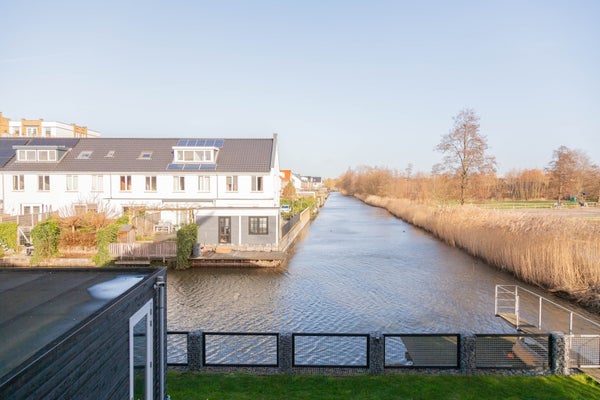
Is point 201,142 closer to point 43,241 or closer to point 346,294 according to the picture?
point 43,241

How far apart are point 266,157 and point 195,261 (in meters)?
10.9

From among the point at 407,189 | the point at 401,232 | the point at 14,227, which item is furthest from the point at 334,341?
the point at 407,189

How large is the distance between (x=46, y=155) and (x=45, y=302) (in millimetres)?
32198

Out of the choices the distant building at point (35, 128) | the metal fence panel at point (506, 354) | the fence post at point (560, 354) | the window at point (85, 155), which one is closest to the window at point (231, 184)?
the window at point (85, 155)

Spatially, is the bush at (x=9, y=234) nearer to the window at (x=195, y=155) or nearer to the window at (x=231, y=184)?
the window at (x=195, y=155)

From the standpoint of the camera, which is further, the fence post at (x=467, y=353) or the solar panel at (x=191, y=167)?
the solar panel at (x=191, y=167)

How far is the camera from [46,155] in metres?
32.9

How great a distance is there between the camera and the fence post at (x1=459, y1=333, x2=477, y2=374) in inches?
344

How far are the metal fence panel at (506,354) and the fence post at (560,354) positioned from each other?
11cm

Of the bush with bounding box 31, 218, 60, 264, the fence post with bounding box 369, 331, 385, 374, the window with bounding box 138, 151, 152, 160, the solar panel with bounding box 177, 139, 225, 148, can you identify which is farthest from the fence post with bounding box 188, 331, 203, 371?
the window with bounding box 138, 151, 152, 160

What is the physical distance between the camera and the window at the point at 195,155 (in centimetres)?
3170

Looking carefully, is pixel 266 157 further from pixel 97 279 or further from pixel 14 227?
pixel 97 279

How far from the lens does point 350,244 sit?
32.8 m

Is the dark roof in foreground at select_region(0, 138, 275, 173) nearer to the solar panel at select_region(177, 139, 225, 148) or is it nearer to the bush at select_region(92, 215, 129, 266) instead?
the solar panel at select_region(177, 139, 225, 148)
